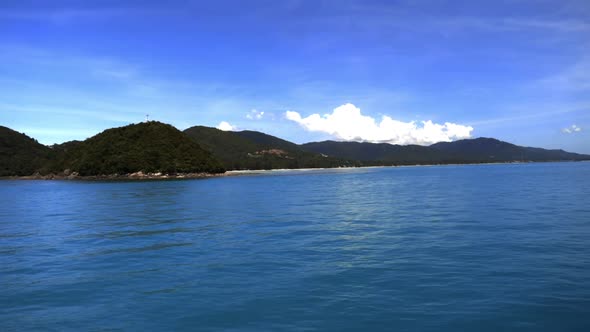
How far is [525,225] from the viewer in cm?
3297

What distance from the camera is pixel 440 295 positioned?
16062 millimetres

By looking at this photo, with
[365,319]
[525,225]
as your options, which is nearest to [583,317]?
[365,319]

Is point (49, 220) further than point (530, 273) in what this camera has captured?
Yes

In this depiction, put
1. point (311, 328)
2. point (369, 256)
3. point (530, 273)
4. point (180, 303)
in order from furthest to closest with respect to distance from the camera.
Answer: point (369, 256) < point (530, 273) < point (180, 303) < point (311, 328)

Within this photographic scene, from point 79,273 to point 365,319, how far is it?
15.0m

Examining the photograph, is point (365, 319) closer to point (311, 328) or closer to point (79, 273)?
point (311, 328)

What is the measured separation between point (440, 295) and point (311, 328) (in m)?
5.75

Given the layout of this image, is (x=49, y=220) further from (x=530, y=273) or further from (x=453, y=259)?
(x=530, y=273)

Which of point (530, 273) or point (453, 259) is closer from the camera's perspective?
point (530, 273)

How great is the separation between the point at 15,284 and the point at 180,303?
902cm

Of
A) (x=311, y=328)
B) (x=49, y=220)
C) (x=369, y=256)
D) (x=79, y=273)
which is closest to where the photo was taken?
(x=311, y=328)

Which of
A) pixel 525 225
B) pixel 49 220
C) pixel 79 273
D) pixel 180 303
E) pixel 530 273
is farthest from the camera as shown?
pixel 49 220

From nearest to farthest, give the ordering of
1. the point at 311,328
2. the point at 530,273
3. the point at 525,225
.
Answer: the point at 311,328 → the point at 530,273 → the point at 525,225

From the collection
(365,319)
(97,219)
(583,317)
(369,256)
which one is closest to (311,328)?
(365,319)
